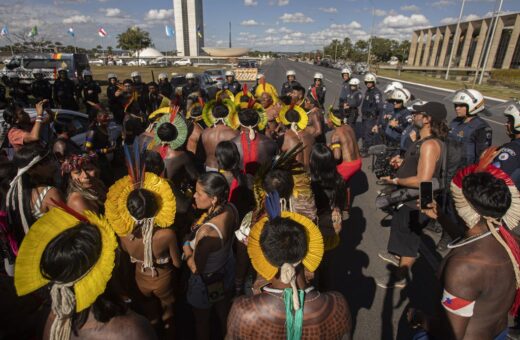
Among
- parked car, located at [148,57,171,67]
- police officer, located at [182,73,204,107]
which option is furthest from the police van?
parked car, located at [148,57,171,67]

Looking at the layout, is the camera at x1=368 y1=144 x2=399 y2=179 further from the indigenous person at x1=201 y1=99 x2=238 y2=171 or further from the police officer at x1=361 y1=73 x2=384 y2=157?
the indigenous person at x1=201 y1=99 x2=238 y2=171

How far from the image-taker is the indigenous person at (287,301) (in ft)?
5.49

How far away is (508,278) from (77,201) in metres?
3.35

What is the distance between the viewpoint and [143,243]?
2473 millimetres

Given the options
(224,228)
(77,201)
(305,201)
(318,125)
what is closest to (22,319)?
(77,201)

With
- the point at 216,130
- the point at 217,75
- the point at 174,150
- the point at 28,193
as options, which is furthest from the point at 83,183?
the point at 217,75

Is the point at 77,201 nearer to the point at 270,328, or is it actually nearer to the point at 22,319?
the point at 22,319

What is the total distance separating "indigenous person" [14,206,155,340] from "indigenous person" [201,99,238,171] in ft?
10.7

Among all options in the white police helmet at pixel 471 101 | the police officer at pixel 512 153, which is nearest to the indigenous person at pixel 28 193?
the police officer at pixel 512 153

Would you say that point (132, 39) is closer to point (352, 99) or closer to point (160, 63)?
point (160, 63)

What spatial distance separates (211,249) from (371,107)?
7.17 metres

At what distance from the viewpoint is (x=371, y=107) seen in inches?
327

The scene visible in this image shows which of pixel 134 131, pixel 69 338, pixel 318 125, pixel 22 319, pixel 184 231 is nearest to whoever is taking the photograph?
pixel 69 338

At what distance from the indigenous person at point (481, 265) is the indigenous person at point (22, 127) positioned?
553 cm
